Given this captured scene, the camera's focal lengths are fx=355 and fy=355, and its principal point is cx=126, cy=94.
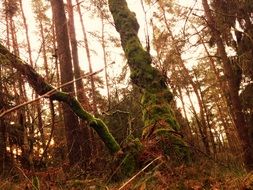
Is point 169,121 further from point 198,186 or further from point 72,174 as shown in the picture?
point 198,186

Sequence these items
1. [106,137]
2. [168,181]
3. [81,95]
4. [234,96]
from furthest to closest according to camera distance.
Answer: [234,96]
[81,95]
[106,137]
[168,181]

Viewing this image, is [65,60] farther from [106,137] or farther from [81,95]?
[106,137]

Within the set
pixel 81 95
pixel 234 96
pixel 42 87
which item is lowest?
pixel 234 96

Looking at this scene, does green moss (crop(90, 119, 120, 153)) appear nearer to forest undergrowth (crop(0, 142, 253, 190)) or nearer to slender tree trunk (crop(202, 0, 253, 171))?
forest undergrowth (crop(0, 142, 253, 190))

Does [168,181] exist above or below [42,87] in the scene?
below

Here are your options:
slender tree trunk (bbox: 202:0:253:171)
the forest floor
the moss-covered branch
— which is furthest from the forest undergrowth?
slender tree trunk (bbox: 202:0:253:171)

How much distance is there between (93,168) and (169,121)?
2112 millimetres

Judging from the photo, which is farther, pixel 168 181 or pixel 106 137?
pixel 106 137

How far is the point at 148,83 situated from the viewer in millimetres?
9352

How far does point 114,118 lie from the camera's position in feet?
41.4

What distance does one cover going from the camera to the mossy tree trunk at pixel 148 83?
766 centimetres

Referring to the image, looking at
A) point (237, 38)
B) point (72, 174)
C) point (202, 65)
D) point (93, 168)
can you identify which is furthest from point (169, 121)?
point (202, 65)

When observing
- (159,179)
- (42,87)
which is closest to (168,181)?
(159,179)

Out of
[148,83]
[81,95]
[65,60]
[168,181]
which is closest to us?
[168,181]
